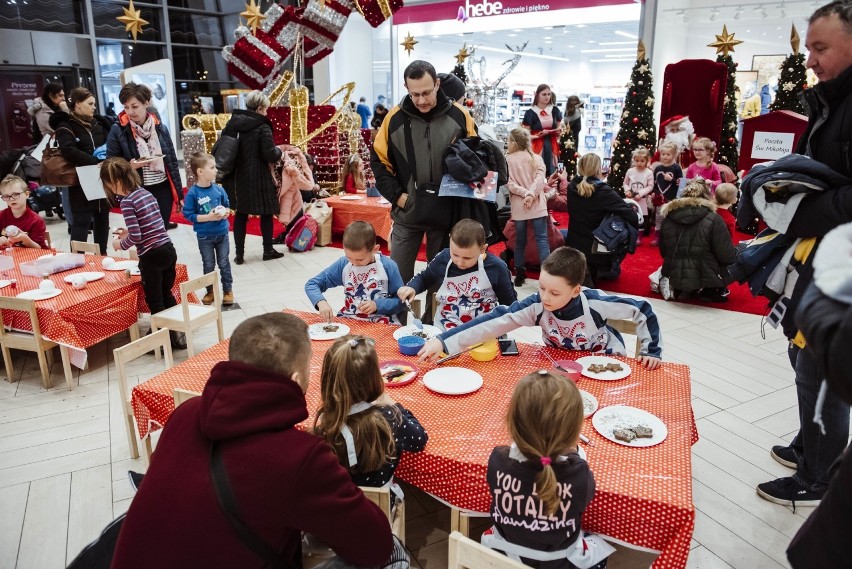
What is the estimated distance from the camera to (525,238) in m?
5.89

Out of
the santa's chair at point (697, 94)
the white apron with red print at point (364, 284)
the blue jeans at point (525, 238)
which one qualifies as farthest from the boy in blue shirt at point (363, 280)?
the santa's chair at point (697, 94)

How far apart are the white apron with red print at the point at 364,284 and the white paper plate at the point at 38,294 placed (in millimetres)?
1929

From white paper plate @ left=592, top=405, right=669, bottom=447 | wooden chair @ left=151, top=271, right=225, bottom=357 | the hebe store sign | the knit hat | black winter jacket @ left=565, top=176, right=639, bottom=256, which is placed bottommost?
wooden chair @ left=151, top=271, right=225, bottom=357

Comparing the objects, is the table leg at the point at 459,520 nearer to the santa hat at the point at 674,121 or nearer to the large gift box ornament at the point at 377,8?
the large gift box ornament at the point at 377,8

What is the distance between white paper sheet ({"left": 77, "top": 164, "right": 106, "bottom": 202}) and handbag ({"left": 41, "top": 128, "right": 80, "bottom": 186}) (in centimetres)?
15

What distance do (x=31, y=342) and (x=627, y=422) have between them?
11.9ft

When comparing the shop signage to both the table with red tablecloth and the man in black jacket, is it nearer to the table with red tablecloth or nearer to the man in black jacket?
the table with red tablecloth

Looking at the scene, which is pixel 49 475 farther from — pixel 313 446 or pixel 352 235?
pixel 313 446

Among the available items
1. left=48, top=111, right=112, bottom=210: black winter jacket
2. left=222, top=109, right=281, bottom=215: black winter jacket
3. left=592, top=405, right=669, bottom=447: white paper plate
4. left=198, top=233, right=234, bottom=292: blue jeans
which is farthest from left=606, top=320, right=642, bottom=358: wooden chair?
left=48, top=111, right=112, bottom=210: black winter jacket

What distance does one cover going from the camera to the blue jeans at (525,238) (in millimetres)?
5793

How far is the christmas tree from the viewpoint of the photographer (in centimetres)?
834

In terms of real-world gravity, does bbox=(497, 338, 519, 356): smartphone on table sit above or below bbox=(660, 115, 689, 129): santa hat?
below

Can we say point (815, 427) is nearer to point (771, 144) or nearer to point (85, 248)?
point (85, 248)

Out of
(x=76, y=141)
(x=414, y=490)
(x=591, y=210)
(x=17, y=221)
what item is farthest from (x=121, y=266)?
(x=591, y=210)
